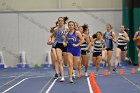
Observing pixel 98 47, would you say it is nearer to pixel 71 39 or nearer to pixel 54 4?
pixel 71 39

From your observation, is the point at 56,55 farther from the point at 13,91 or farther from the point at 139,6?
the point at 139,6

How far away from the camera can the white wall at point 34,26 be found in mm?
25406

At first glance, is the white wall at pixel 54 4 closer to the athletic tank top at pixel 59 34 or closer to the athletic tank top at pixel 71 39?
the athletic tank top at pixel 59 34

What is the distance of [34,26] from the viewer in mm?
25453

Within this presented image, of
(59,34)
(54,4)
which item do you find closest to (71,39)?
(59,34)

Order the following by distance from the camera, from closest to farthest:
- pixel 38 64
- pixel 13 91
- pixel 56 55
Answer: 1. pixel 13 91
2. pixel 56 55
3. pixel 38 64

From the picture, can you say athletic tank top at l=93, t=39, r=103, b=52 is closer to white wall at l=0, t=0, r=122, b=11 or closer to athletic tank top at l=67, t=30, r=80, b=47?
athletic tank top at l=67, t=30, r=80, b=47

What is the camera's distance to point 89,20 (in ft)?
83.5

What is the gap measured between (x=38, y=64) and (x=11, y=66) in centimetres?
177

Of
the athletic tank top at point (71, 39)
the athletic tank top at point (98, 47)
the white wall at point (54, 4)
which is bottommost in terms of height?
the athletic tank top at point (98, 47)

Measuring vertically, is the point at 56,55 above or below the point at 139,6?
below

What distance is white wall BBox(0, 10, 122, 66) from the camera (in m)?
25.4

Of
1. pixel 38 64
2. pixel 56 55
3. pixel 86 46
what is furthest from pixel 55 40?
pixel 38 64

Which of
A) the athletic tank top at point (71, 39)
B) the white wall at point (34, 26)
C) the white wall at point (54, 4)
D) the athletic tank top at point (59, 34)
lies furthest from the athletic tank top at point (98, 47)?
the white wall at point (54, 4)
